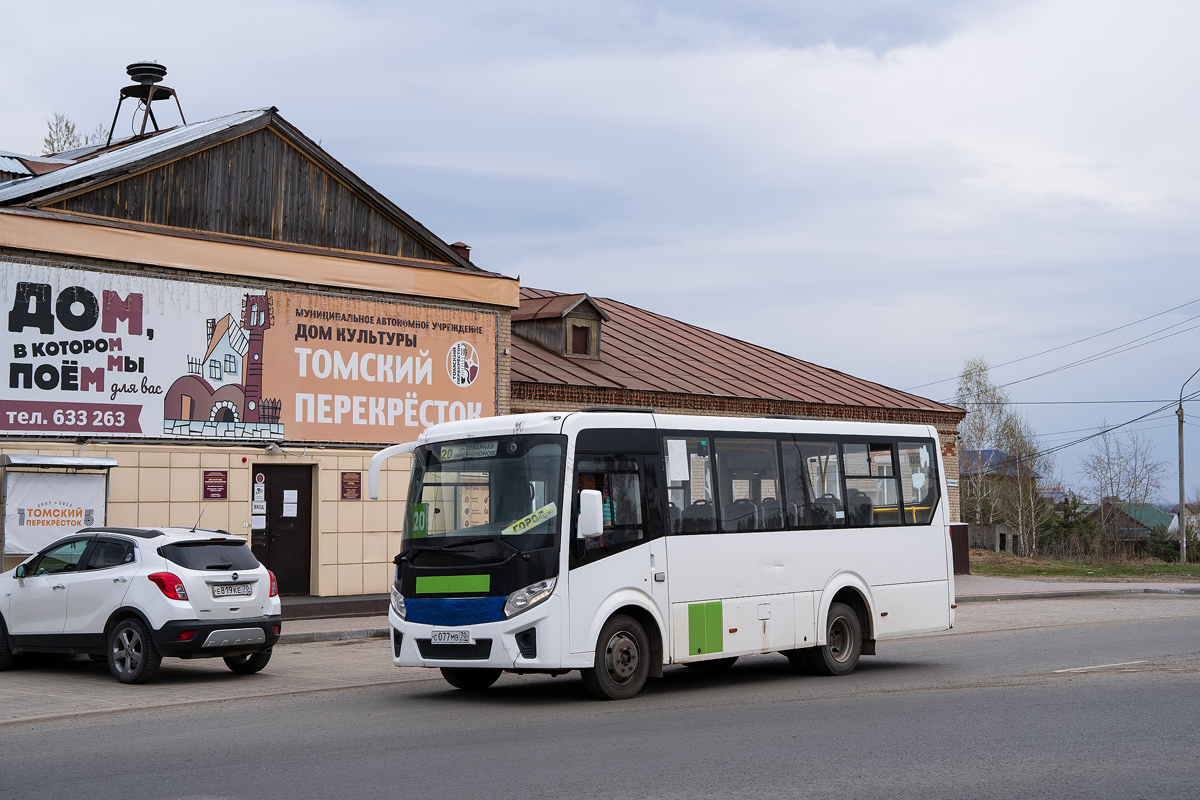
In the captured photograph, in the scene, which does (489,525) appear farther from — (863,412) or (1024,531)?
(1024,531)

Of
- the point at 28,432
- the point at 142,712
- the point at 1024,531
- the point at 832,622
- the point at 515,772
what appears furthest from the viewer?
the point at 1024,531

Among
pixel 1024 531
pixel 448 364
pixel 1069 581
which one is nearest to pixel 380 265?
pixel 448 364

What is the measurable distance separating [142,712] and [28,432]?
9418 mm

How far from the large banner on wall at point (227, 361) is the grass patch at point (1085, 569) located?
2087 centimetres

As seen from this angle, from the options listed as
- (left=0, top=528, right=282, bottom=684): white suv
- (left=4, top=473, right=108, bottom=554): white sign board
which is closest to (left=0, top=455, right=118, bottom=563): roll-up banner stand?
(left=4, top=473, right=108, bottom=554): white sign board

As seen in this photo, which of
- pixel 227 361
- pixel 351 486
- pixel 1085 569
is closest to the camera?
pixel 227 361

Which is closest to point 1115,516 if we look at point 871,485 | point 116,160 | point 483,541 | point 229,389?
point 229,389

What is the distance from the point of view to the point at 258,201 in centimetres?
2192

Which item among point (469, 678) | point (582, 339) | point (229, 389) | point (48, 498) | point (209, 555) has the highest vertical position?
point (582, 339)

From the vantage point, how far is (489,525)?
11.2m

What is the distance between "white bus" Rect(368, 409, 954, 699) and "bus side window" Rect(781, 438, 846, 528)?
0.02 metres

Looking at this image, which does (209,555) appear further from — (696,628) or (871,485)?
(871,485)

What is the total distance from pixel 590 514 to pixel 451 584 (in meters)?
1.54

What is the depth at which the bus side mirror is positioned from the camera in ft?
35.0
